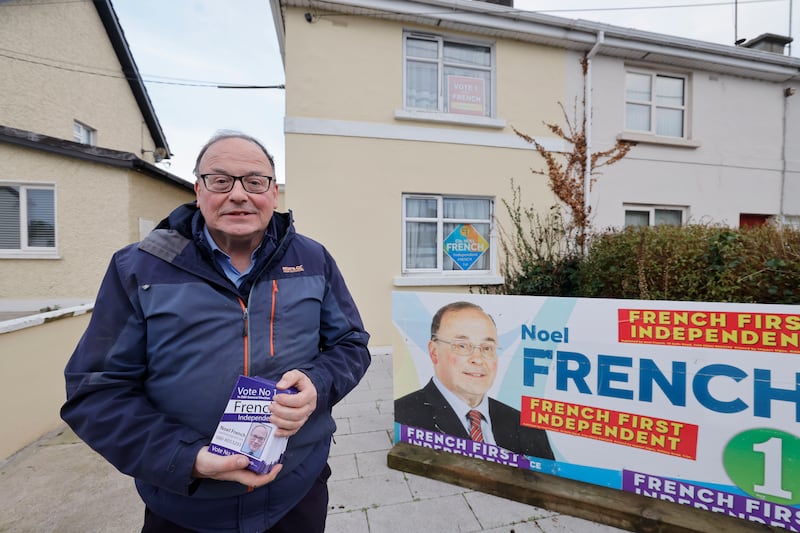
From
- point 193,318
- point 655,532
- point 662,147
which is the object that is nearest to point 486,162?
point 662,147

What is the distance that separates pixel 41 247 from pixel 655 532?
30.2ft

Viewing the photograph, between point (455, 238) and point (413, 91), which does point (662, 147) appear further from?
point (413, 91)

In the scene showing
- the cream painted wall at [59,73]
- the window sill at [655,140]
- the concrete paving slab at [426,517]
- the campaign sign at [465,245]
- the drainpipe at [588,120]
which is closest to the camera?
the concrete paving slab at [426,517]

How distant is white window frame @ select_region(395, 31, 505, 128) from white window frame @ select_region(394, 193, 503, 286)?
1272 mm

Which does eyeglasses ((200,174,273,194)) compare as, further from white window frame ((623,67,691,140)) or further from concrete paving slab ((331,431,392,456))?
white window frame ((623,67,691,140))

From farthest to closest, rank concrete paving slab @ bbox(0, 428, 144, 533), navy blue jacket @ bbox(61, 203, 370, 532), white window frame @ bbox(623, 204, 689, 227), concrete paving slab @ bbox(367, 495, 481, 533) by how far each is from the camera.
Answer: white window frame @ bbox(623, 204, 689, 227)
concrete paving slab @ bbox(0, 428, 144, 533)
concrete paving slab @ bbox(367, 495, 481, 533)
navy blue jacket @ bbox(61, 203, 370, 532)

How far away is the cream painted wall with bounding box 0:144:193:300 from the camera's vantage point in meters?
6.31

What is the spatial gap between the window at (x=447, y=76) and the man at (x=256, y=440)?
19.9 ft

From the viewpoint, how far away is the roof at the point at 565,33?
19.3 ft

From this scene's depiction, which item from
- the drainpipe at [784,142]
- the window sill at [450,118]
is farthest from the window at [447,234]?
the drainpipe at [784,142]

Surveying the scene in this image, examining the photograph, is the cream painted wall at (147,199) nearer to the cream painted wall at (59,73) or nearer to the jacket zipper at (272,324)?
the cream painted wall at (59,73)

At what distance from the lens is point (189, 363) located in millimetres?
1217

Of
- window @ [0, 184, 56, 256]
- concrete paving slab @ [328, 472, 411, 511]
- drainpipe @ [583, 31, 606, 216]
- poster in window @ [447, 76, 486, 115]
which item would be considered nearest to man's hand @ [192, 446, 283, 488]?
concrete paving slab @ [328, 472, 411, 511]

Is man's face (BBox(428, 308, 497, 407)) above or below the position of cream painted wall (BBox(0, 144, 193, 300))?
below
